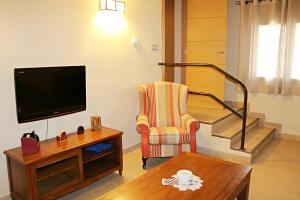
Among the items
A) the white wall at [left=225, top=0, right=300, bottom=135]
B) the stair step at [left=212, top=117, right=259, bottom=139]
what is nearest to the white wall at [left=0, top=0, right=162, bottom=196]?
→ the stair step at [left=212, top=117, right=259, bottom=139]

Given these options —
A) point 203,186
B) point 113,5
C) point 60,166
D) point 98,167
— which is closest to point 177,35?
point 113,5

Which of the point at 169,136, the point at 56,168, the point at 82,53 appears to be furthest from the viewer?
the point at 169,136

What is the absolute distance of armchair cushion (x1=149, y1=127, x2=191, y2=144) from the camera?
10.4 feet

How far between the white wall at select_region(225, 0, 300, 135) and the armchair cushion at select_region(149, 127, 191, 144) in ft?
6.75

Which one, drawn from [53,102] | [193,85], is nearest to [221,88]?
[193,85]

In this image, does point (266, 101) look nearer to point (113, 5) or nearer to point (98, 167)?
point (113, 5)

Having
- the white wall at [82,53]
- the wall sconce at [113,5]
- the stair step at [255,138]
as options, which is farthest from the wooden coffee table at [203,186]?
the wall sconce at [113,5]

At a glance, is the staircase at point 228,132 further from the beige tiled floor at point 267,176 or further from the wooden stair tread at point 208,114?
the beige tiled floor at point 267,176

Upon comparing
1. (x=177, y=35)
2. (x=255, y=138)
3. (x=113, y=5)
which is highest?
(x=113, y=5)

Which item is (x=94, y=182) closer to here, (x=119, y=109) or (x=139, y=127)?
(x=139, y=127)

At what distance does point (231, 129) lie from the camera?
402cm

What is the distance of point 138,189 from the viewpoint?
1.93m

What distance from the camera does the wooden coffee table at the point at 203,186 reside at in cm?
185

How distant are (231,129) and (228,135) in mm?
322
